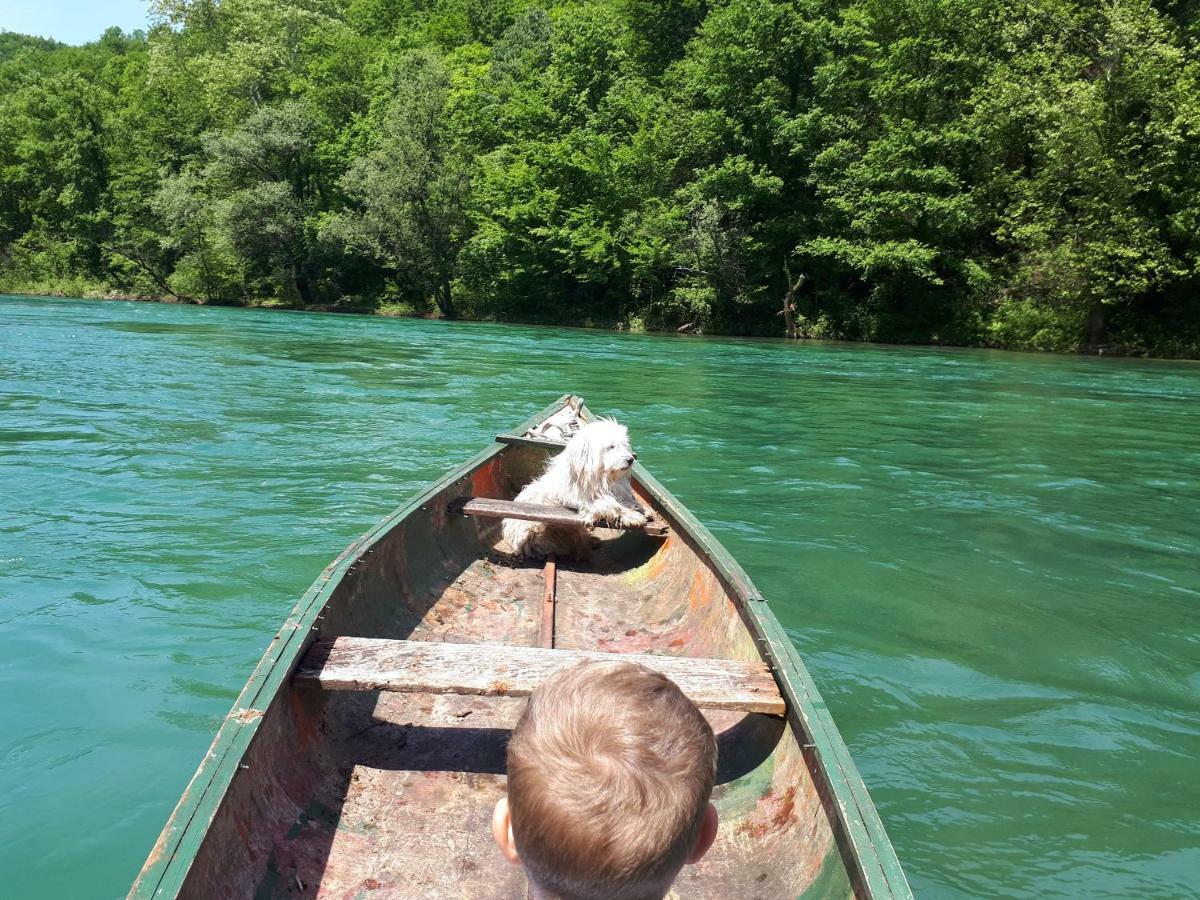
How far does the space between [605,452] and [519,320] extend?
37.8m

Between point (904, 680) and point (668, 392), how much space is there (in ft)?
42.5

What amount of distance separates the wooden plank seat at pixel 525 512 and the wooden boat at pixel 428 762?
1.07 m

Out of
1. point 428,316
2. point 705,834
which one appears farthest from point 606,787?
point 428,316

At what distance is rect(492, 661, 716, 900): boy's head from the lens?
4.91ft

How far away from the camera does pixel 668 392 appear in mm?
17812

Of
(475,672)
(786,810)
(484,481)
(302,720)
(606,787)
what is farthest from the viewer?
(484,481)

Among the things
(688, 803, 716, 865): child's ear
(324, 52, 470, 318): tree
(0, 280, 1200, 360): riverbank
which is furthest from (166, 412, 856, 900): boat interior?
(324, 52, 470, 318): tree

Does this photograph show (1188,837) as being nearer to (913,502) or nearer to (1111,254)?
(913,502)

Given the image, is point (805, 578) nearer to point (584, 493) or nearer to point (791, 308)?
point (584, 493)

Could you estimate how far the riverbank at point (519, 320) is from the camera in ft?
99.8

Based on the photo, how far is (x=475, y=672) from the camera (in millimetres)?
3400

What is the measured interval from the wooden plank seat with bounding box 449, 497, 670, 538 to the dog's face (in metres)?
0.39

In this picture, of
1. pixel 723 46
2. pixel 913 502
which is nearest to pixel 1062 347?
pixel 723 46

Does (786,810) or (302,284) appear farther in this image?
(302,284)
